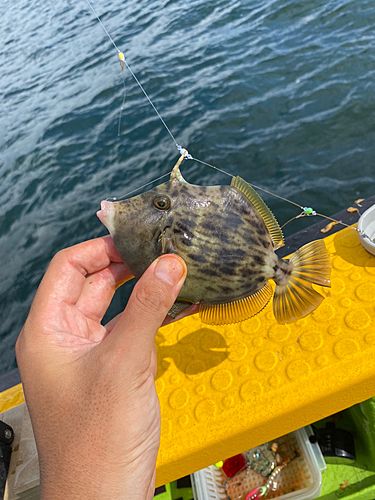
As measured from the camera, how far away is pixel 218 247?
8.93ft

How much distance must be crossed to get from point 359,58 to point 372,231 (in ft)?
25.0

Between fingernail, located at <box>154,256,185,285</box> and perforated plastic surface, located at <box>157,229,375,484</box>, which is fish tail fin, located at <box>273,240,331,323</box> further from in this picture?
fingernail, located at <box>154,256,185,285</box>

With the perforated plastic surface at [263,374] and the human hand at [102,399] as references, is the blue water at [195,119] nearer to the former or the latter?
the perforated plastic surface at [263,374]

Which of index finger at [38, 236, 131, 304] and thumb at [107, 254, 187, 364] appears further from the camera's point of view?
index finger at [38, 236, 131, 304]

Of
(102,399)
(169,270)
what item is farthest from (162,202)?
(102,399)

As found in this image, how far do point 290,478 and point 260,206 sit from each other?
2574 mm

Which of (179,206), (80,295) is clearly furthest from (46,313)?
(179,206)

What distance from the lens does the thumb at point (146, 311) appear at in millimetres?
2291

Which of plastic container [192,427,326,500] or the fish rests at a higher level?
the fish

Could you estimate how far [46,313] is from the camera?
2875 mm

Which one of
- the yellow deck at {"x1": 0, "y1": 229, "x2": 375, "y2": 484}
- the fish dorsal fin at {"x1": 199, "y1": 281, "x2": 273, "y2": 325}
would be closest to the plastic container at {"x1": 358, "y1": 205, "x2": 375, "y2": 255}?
the yellow deck at {"x1": 0, "y1": 229, "x2": 375, "y2": 484}

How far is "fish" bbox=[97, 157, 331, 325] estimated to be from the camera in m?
2.71

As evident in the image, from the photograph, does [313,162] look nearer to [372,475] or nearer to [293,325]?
[293,325]

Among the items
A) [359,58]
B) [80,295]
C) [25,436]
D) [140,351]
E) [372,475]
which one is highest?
[140,351]
